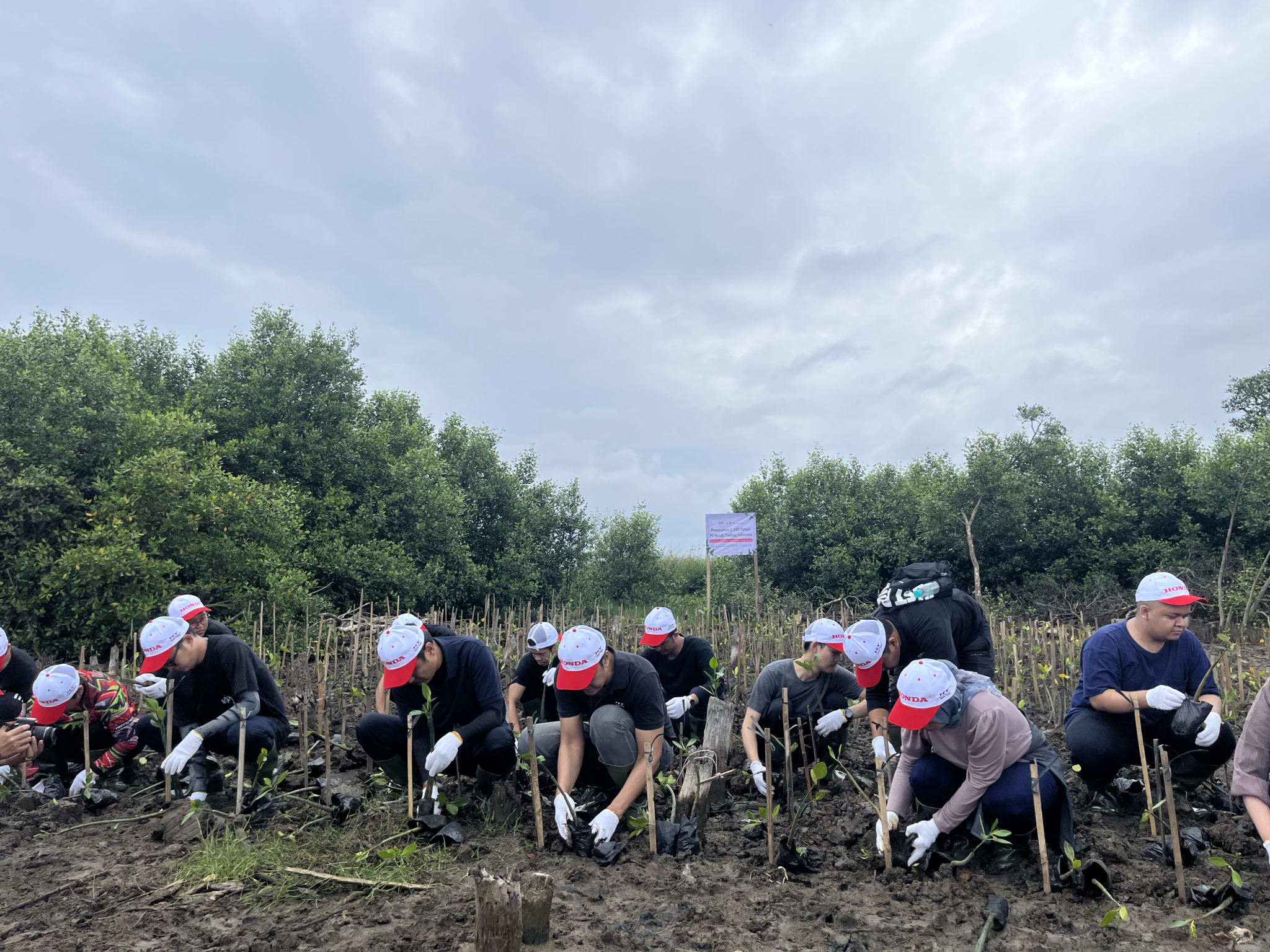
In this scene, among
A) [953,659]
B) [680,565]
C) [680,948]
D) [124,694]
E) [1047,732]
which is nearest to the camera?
[680,948]

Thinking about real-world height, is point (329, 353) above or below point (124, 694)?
above

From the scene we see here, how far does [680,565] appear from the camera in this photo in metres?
29.2

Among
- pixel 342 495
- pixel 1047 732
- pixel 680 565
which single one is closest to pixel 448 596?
pixel 342 495

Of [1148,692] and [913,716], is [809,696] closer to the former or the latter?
[913,716]

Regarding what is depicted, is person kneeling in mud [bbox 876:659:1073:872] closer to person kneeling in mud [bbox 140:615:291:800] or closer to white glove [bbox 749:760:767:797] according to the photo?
white glove [bbox 749:760:767:797]

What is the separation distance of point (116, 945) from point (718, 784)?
275 cm

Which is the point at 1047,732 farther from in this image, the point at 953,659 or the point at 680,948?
the point at 680,948

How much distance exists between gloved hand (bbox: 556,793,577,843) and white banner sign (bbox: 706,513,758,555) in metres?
8.06

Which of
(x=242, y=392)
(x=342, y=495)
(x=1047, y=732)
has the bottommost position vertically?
(x=1047, y=732)

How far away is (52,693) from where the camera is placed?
14.6ft

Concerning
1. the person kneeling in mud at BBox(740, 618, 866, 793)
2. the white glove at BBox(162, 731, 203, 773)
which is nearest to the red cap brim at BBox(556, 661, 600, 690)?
the person kneeling in mud at BBox(740, 618, 866, 793)

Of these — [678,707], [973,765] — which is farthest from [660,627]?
[973,765]

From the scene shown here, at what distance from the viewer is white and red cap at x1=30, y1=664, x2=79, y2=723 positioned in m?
4.46

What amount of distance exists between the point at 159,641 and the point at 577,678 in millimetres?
2363
